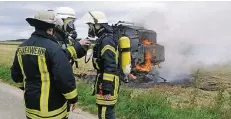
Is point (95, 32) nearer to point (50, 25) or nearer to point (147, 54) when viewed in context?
point (50, 25)

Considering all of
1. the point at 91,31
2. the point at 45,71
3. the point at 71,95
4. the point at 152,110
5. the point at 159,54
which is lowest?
the point at 152,110

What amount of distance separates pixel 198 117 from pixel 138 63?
8855 mm

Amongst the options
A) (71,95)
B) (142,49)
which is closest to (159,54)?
(142,49)

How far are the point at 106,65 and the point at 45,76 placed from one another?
1454 millimetres

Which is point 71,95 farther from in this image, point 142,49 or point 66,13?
point 142,49

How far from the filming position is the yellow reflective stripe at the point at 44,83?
147 inches

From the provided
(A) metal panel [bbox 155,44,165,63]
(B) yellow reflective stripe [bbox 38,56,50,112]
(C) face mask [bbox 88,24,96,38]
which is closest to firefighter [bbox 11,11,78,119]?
(B) yellow reflective stripe [bbox 38,56,50,112]

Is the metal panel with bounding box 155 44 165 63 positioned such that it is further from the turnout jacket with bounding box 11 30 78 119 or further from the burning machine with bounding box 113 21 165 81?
the turnout jacket with bounding box 11 30 78 119

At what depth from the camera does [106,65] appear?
512cm

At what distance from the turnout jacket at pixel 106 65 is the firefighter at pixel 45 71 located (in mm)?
1295

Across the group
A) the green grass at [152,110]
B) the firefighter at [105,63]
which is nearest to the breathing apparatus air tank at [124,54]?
the firefighter at [105,63]

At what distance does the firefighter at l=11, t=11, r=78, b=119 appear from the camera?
3.72 m

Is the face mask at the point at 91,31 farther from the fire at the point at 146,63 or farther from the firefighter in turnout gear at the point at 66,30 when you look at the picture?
the fire at the point at 146,63

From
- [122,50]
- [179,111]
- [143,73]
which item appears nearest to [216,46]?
[143,73]
